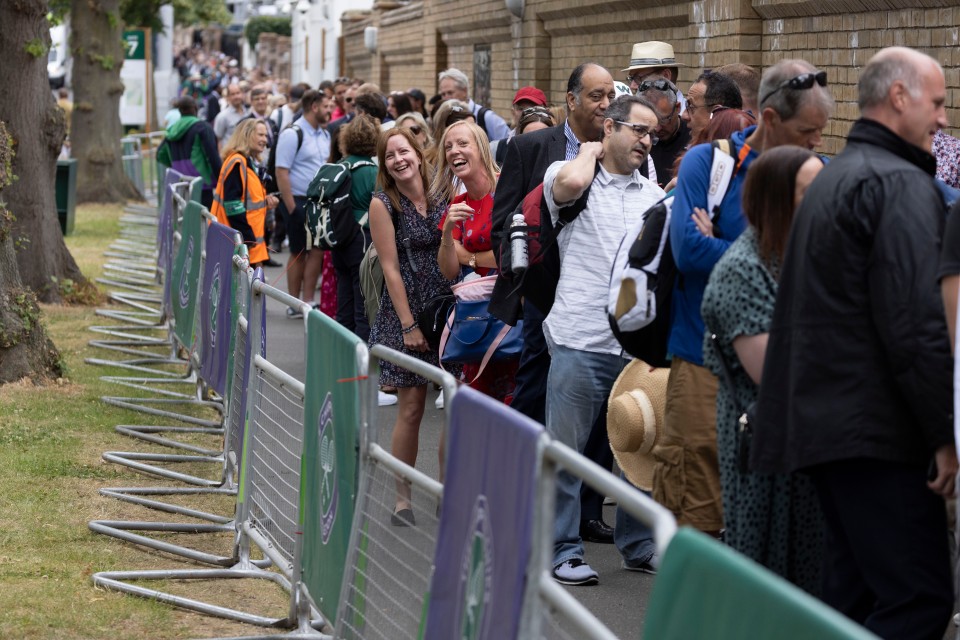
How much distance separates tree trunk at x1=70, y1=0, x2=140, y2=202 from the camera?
76.2 feet

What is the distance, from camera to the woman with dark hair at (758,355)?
13.0 feet

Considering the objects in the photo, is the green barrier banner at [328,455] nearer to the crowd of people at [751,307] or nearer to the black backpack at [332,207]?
the crowd of people at [751,307]

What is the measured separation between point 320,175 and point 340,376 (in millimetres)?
5781

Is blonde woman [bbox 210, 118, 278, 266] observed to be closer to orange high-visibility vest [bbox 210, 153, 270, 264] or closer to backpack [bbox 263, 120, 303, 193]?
orange high-visibility vest [bbox 210, 153, 270, 264]

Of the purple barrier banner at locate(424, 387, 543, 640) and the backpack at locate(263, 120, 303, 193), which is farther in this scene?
the backpack at locate(263, 120, 303, 193)

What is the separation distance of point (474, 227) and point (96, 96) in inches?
725

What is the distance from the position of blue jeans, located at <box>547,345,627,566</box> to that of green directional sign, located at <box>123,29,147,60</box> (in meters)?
27.5

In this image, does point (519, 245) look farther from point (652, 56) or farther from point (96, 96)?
point (96, 96)

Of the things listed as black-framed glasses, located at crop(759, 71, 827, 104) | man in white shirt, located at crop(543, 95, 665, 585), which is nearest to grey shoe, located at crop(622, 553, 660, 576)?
man in white shirt, located at crop(543, 95, 665, 585)

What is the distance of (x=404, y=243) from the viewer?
7.01 metres

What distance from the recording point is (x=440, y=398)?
9.60m

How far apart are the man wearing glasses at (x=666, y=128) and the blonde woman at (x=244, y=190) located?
15.5 feet

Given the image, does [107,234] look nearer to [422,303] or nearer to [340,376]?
[422,303]

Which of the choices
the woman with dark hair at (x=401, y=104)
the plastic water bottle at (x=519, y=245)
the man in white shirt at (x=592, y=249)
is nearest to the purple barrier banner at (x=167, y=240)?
the woman with dark hair at (x=401, y=104)
